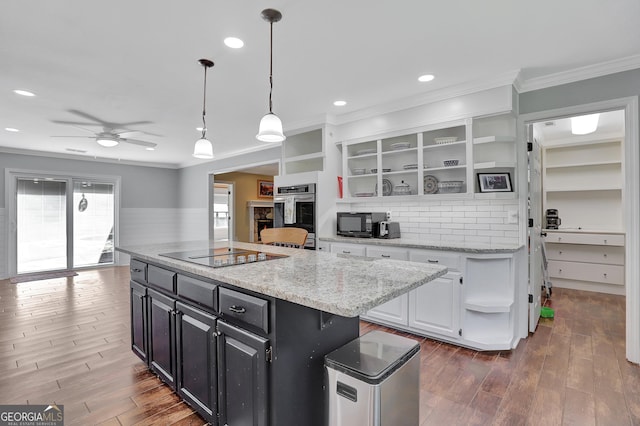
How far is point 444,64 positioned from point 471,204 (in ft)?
4.96

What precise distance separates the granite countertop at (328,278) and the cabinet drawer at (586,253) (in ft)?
15.6

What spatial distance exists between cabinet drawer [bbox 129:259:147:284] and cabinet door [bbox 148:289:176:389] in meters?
0.14

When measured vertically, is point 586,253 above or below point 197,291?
below

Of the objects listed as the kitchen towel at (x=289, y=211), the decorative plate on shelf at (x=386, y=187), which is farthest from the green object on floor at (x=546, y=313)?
the kitchen towel at (x=289, y=211)

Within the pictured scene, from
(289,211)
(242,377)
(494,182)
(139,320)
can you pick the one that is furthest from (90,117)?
(494,182)

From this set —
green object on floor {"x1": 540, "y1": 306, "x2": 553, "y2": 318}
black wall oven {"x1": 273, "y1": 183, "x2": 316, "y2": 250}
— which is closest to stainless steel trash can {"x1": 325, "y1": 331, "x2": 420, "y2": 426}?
black wall oven {"x1": 273, "y1": 183, "x2": 316, "y2": 250}

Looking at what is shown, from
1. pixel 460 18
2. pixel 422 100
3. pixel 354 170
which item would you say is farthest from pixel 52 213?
pixel 460 18

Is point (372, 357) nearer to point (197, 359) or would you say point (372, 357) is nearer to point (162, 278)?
point (197, 359)

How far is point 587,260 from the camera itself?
4.91 metres

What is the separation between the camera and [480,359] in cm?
272

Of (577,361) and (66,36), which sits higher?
(66,36)

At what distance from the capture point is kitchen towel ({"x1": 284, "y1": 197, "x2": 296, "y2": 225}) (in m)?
4.37

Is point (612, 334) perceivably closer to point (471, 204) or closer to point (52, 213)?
point (471, 204)

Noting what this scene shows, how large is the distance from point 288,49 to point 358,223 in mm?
2064
